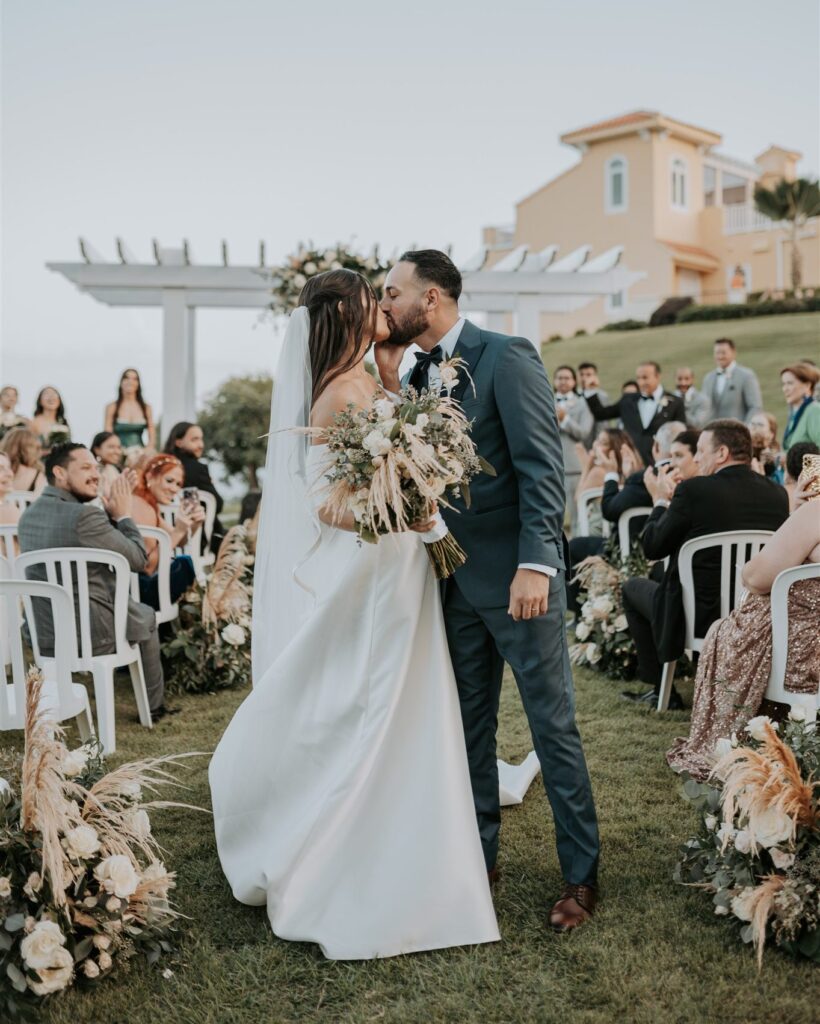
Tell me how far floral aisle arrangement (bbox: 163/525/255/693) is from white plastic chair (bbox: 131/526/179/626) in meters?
0.17

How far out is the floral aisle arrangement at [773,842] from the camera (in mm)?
2732

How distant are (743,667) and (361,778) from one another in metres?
1.90

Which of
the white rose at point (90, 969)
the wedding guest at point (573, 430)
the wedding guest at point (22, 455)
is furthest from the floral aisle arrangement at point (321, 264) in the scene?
the white rose at point (90, 969)

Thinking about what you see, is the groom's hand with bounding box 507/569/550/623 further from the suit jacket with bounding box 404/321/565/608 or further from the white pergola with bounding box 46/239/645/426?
the white pergola with bounding box 46/239/645/426

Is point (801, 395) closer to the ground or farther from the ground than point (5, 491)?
farther from the ground

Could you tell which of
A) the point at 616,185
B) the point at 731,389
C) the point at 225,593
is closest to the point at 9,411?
the point at 225,593

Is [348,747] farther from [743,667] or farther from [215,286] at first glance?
[215,286]

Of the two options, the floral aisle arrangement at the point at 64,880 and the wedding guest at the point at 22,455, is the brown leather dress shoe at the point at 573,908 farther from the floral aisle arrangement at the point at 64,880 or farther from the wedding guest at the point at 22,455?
the wedding guest at the point at 22,455

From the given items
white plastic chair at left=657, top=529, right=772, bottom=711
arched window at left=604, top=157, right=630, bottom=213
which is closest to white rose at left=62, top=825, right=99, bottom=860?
white plastic chair at left=657, top=529, right=772, bottom=711

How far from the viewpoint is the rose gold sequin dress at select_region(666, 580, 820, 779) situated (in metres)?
3.92

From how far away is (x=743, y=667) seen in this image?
410 centimetres

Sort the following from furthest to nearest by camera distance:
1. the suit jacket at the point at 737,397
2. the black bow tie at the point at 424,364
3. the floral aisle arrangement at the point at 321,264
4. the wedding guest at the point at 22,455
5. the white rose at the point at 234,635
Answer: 1. the suit jacket at the point at 737,397
2. the floral aisle arrangement at the point at 321,264
3. the wedding guest at the point at 22,455
4. the white rose at the point at 234,635
5. the black bow tie at the point at 424,364

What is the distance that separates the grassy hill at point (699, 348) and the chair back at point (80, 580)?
19.6 meters

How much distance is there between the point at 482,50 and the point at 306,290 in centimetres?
1346
